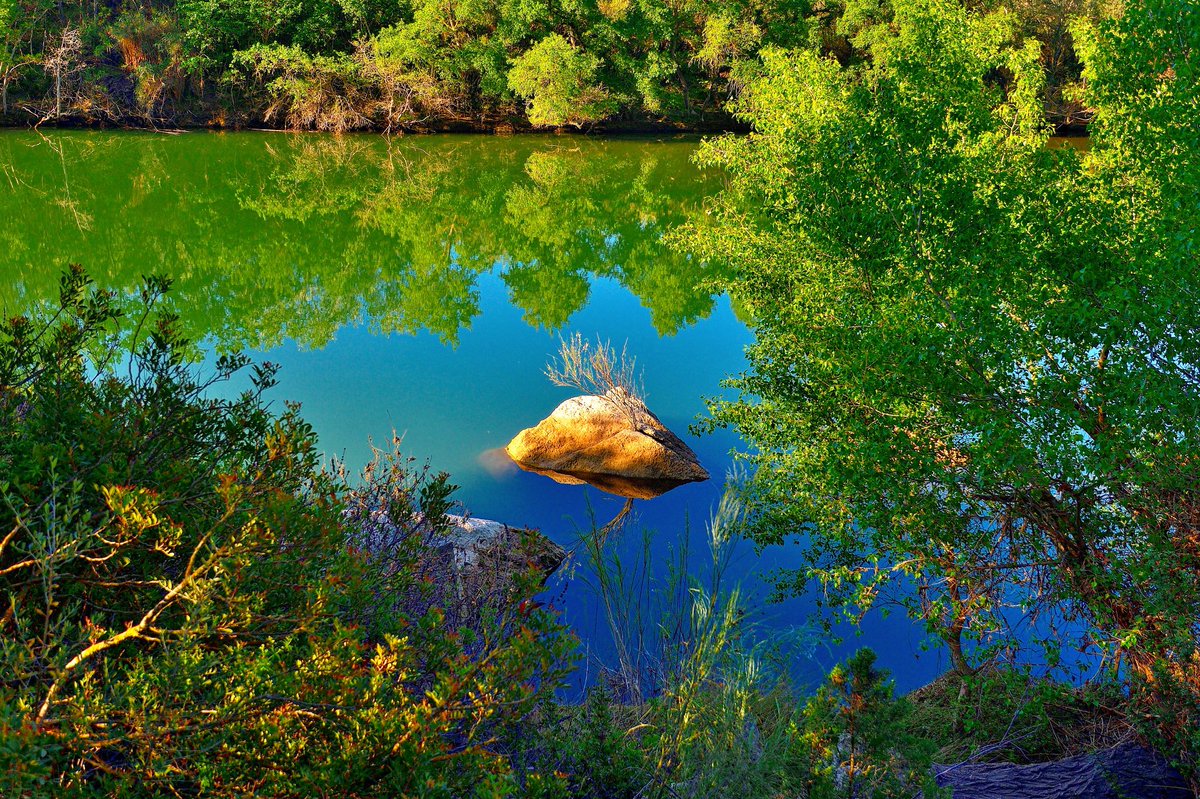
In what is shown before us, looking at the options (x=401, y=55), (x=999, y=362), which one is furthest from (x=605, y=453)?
(x=401, y=55)

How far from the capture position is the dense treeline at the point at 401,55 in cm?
3384

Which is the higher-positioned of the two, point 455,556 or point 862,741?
point 455,556

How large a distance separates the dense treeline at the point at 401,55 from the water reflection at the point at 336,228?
2.98 meters

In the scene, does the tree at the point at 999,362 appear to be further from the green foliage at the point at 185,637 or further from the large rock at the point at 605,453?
the green foliage at the point at 185,637

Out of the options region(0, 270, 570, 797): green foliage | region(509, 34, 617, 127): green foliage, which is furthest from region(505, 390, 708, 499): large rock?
region(509, 34, 617, 127): green foliage

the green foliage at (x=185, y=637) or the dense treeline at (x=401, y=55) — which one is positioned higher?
the dense treeline at (x=401, y=55)

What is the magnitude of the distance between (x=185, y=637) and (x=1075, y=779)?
5.33m

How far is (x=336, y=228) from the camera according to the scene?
22.3m

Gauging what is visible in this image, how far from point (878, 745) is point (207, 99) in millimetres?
39924

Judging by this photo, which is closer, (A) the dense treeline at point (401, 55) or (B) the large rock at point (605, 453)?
(B) the large rock at point (605, 453)

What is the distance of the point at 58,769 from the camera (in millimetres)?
2125

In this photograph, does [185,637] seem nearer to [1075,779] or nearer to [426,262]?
→ [1075,779]

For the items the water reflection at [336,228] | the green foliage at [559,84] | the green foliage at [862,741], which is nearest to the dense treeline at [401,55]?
the green foliage at [559,84]

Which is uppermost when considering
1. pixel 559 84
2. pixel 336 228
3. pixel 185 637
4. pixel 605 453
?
pixel 559 84
